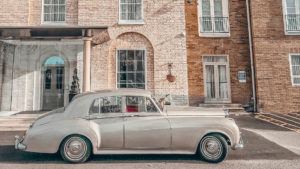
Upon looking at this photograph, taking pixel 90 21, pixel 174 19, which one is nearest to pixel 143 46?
pixel 174 19

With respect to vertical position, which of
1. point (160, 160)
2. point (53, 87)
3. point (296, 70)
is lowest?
point (160, 160)

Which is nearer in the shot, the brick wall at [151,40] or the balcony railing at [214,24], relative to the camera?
the brick wall at [151,40]

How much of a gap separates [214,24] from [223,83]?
11.5 feet

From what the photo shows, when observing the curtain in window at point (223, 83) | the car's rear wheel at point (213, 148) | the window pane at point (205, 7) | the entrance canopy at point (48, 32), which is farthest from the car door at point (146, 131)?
the window pane at point (205, 7)

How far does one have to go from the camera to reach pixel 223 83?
1056cm

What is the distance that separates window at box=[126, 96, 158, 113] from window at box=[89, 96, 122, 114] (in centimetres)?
21

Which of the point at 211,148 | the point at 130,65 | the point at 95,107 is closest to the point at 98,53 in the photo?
the point at 130,65

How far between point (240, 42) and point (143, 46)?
5.65 m

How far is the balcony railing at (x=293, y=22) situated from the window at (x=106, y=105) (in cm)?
1115

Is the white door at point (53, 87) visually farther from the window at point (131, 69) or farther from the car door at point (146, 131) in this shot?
the car door at point (146, 131)

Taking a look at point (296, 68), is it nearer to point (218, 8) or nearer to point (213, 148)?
point (218, 8)

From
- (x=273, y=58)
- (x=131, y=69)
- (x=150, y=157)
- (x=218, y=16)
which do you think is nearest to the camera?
(x=150, y=157)

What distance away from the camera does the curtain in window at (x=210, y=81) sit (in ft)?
34.4

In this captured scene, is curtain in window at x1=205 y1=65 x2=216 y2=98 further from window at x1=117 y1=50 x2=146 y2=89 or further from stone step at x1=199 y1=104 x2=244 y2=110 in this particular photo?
window at x1=117 y1=50 x2=146 y2=89
